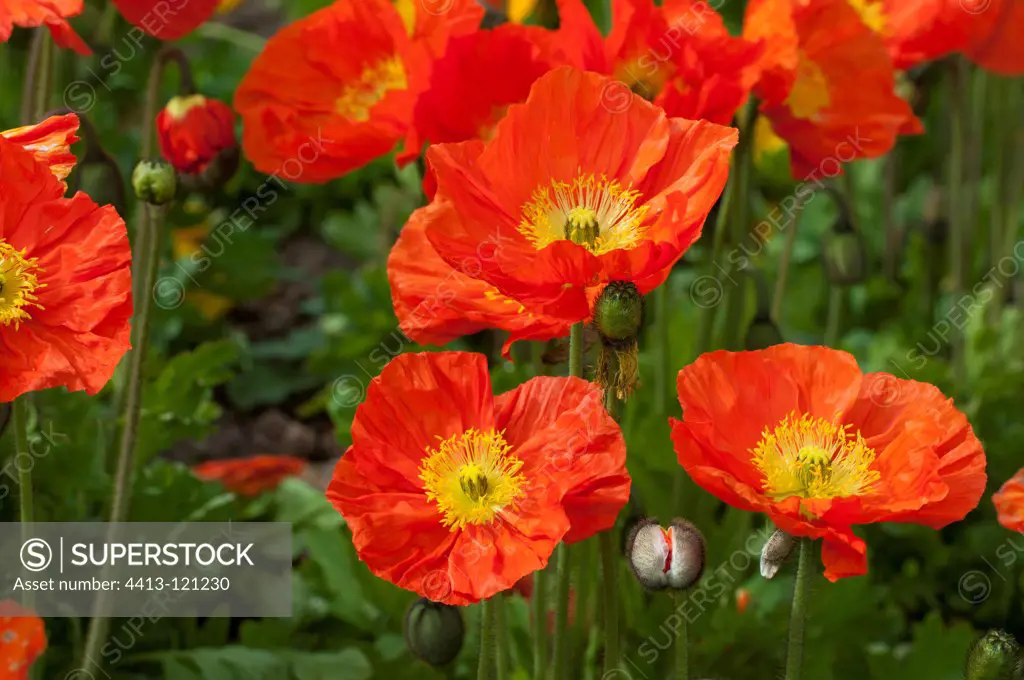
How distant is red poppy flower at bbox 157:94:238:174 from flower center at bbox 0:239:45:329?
441 mm

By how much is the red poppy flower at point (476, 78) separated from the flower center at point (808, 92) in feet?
1.14

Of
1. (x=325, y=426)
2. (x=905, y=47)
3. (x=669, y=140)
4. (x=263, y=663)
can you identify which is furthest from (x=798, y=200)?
(x=325, y=426)

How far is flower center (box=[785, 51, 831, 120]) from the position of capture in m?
1.59

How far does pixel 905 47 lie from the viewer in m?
1.85

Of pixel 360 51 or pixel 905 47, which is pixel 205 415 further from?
pixel 905 47

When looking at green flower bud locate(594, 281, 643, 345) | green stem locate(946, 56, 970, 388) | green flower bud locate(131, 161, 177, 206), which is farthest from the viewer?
green stem locate(946, 56, 970, 388)

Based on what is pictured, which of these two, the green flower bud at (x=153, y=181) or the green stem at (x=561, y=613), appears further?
the green flower bud at (x=153, y=181)

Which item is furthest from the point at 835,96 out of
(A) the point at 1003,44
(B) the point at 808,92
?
(A) the point at 1003,44

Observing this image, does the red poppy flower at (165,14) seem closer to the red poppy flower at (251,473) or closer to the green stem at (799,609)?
the red poppy flower at (251,473)

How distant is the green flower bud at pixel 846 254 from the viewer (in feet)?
6.57

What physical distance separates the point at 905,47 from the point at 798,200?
0.89 feet

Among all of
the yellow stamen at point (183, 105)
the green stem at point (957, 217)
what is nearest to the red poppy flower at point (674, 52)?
the yellow stamen at point (183, 105)

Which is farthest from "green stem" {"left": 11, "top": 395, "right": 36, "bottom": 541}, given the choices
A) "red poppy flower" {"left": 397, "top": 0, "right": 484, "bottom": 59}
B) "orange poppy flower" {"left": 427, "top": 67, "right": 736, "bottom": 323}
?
"red poppy flower" {"left": 397, "top": 0, "right": 484, "bottom": 59}

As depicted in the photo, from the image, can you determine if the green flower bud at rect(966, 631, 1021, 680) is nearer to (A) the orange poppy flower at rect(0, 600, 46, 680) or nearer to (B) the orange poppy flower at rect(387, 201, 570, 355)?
(B) the orange poppy flower at rect(387, 201, 570, 355)
